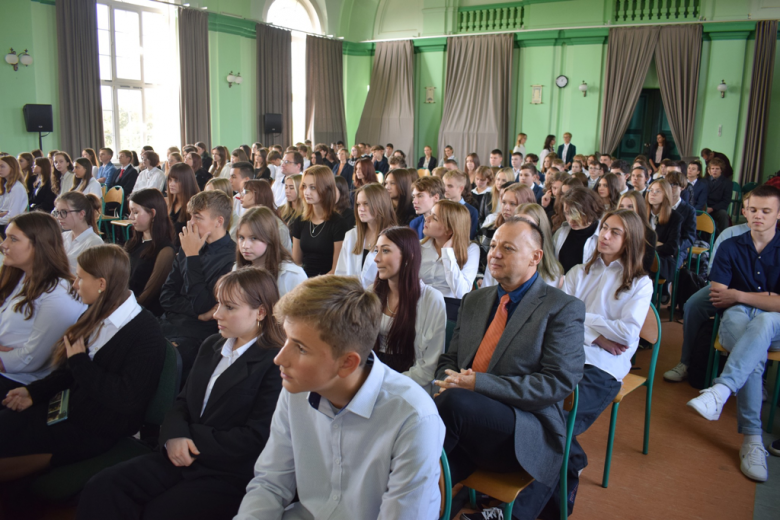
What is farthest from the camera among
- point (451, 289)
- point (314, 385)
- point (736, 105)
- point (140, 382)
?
point (736, 105)

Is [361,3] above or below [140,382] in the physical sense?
above

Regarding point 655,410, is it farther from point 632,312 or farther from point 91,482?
point 91,482

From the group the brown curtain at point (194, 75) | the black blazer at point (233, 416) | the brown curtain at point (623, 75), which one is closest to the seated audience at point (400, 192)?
the black blazer at point (233, 416)

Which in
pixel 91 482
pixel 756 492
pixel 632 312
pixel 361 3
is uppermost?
pixel 361 3

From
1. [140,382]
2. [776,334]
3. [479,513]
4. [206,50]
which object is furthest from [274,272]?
[206,50]

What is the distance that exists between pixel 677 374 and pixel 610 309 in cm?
137

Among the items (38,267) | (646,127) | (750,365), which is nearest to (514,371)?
(750,365)

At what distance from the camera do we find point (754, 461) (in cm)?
278

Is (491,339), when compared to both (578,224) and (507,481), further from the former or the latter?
(578,224)

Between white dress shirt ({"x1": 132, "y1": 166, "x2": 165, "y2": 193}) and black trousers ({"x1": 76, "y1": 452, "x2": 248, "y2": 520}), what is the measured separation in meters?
5.89

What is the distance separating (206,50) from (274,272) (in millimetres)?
9989

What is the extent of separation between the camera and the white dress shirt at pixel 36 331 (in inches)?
98.1

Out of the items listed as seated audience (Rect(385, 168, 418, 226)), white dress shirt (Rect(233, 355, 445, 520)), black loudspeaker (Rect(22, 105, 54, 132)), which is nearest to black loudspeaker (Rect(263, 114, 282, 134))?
black loudspeaker (Rect(22, 105, 54, 132))

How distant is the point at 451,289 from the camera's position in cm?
325
